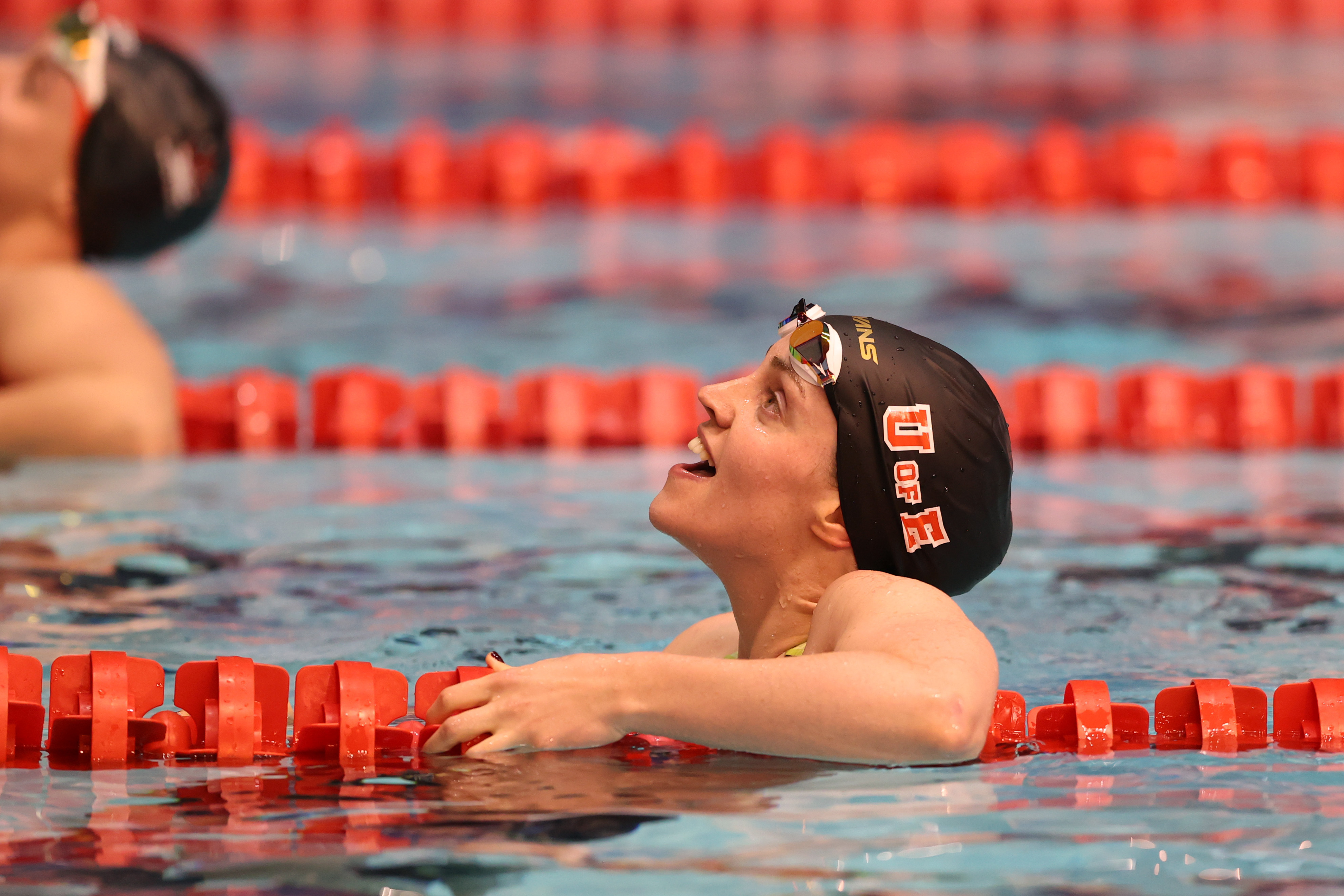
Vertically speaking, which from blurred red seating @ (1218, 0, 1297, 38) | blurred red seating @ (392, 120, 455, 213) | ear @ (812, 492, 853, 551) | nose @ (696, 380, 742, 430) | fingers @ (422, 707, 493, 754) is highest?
blurred red seating @ (1218, 0, 1297, 38)

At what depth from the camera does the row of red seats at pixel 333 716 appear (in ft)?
7.29

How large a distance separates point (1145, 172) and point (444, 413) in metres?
3.83

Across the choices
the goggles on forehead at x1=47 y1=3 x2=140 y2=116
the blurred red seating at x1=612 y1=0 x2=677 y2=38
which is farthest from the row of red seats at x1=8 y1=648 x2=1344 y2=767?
the blurred red seating at x1=612 y1=0 x2=677 y2=38

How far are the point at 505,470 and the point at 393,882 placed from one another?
3.41 metres

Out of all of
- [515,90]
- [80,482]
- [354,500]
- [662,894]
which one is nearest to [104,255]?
[80,482]

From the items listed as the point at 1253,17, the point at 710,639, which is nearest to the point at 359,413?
the point at 710,639

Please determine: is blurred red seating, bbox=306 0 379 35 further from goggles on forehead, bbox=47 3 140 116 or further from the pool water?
goggles on forehead, bbox=47 3 140 116

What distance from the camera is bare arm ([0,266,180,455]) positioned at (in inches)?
175

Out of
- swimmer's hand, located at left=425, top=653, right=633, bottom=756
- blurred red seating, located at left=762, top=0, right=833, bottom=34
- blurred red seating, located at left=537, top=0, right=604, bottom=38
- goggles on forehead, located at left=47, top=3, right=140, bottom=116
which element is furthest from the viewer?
blurred red seating, located at left=762, top=0, right=833, bottom=34

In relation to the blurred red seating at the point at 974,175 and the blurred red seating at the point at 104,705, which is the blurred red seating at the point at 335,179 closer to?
the blurred red seating at the point at 974,175

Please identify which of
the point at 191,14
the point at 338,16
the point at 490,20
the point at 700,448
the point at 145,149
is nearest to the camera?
the point at 700,448

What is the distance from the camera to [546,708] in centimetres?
211

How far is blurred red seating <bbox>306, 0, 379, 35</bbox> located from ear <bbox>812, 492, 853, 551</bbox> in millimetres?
9043

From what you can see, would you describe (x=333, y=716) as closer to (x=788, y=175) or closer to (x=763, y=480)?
(x=763, y=480)
